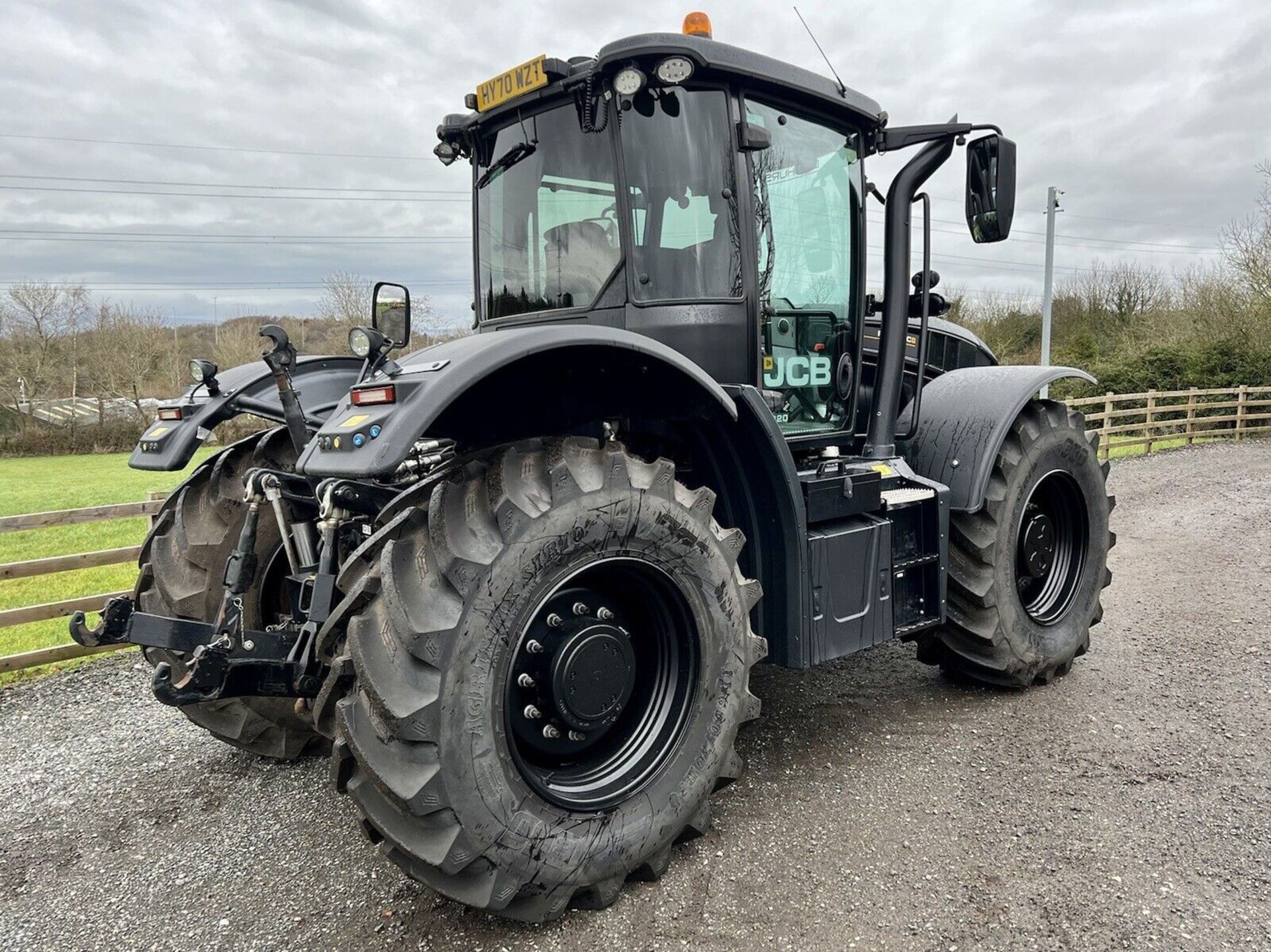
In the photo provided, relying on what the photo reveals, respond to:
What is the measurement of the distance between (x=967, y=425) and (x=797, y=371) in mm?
996

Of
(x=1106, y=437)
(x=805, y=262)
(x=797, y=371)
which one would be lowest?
(x=1106, y=437)

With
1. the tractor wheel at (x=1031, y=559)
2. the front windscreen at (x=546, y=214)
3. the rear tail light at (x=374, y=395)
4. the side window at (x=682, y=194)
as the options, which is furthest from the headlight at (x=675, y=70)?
the tractor wheel at (x=1031, y=559)

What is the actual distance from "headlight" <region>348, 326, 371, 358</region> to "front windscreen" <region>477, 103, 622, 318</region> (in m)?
0.91

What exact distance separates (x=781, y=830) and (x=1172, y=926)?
1.16 metres

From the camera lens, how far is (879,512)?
143 inches

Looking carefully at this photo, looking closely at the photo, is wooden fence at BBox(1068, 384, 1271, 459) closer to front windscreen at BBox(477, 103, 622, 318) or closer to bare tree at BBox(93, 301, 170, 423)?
front windscreen at BBox(477, 103, 622, 318)

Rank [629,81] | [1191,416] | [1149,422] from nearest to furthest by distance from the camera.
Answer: [629,81]
[1149,422]
[1191,416]

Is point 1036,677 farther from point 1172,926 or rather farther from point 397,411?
point 397,411

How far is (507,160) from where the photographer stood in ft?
11.3

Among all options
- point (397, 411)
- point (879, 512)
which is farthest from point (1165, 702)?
point (397, 411)

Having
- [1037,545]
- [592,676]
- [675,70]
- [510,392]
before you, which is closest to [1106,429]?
[1037,545]

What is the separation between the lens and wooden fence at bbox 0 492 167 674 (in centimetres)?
513

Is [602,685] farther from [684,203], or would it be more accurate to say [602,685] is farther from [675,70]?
[675,70]

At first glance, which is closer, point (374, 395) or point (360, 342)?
point (374, 395)
